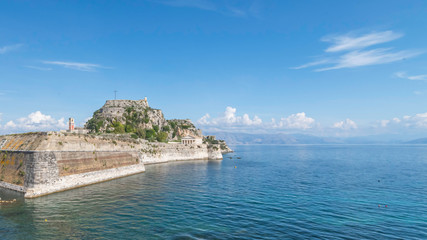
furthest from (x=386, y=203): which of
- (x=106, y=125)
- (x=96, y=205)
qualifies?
(x=106, y=125)

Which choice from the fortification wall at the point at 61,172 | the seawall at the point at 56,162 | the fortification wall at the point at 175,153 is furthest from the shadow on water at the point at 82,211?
the fortification wall at the point at 175,153

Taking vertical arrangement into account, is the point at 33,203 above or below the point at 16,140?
below

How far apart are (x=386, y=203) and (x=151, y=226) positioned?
30.4 metres

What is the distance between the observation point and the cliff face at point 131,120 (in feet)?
289

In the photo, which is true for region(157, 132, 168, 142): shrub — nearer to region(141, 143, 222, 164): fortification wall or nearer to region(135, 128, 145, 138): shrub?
region(135, 128, 145, 138): shrub

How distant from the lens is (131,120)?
96562mm

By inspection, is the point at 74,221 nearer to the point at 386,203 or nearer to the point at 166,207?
the point at 166,207

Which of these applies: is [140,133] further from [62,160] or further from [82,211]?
[82,211]

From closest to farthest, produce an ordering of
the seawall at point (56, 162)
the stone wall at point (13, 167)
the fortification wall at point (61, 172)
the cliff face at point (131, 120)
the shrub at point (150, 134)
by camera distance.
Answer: the fortification wall at point (61, 172) < the seawall at point (56, 162) < the stone wall at point (13, 167) < the cliff face at point (131, 120) < the shrub at point (150, 134)

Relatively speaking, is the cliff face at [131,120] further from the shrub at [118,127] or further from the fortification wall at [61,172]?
the fortification wall at [61,172]

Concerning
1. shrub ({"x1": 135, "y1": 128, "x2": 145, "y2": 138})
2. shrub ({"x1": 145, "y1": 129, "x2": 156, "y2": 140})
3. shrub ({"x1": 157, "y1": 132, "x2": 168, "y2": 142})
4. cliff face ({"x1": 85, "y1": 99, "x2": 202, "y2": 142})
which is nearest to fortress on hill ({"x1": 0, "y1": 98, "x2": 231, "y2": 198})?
shrub ({"x1": 135, "y1": 128, "x2": 145, "y2": 138})

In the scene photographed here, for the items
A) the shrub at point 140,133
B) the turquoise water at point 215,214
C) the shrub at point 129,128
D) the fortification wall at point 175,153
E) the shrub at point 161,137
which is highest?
the shrub at point 129,128

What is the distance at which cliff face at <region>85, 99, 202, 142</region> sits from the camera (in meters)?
88.2

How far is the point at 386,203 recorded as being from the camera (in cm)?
3120
